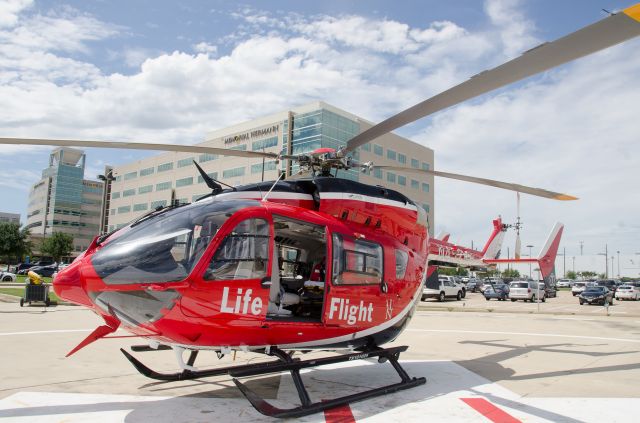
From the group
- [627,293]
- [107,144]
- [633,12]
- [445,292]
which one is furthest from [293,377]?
[627,293]

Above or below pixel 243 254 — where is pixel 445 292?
below

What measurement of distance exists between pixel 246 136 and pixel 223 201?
54904 millimetres

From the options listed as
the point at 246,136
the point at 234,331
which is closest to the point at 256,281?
the point at 234,331

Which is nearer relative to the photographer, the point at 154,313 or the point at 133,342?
the point at 154,313

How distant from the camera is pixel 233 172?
60.0 meters

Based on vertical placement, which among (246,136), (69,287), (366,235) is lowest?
(69,287)

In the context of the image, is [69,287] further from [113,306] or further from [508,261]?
[508,261]

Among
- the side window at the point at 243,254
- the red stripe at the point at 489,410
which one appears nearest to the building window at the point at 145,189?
the side window at the point at 243,254

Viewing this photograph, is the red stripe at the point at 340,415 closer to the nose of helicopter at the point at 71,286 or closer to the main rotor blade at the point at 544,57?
the nose of helicopter at the point at 71,286

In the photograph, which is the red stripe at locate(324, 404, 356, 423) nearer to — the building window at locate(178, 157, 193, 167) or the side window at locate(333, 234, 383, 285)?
the side window at locate(333, 234, 383, 285)

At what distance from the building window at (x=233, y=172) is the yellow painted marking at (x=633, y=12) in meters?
56.1

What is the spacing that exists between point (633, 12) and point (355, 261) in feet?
13.6

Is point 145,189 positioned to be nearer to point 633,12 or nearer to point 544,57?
point 544,57

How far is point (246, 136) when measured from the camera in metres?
59.2
